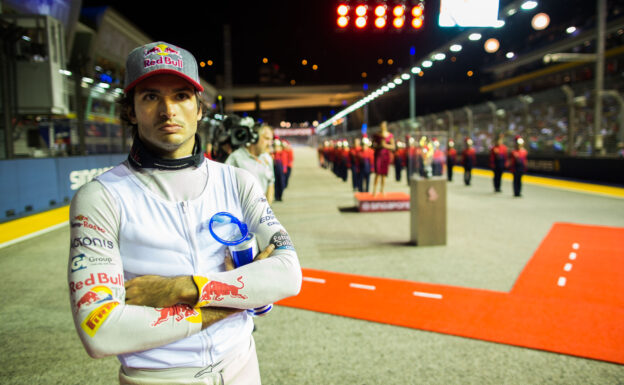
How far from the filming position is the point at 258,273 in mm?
1477

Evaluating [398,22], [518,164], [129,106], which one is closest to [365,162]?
[518,164]

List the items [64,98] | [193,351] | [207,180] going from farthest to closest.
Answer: [64,98] → [207,180] → [193,351]

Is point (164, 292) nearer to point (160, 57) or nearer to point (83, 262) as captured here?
point (83, 262)

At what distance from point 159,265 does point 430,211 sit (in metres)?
6.55

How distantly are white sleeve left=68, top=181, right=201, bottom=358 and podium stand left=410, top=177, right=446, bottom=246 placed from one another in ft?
21.1

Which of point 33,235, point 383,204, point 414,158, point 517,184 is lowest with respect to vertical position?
point 33,235

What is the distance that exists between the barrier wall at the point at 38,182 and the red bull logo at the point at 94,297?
33.2 ft

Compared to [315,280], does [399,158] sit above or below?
above

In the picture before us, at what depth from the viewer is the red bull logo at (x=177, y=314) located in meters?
1.33

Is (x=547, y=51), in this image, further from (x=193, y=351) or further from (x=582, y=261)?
(x=193, y=351)

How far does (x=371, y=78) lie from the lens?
2217 inches

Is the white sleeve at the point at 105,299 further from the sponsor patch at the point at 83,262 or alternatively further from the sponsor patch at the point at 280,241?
the sponsor patch at the point at 280,241

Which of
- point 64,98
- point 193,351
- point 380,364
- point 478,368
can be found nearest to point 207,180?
point 193,351

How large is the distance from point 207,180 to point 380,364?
2498 millimetres
